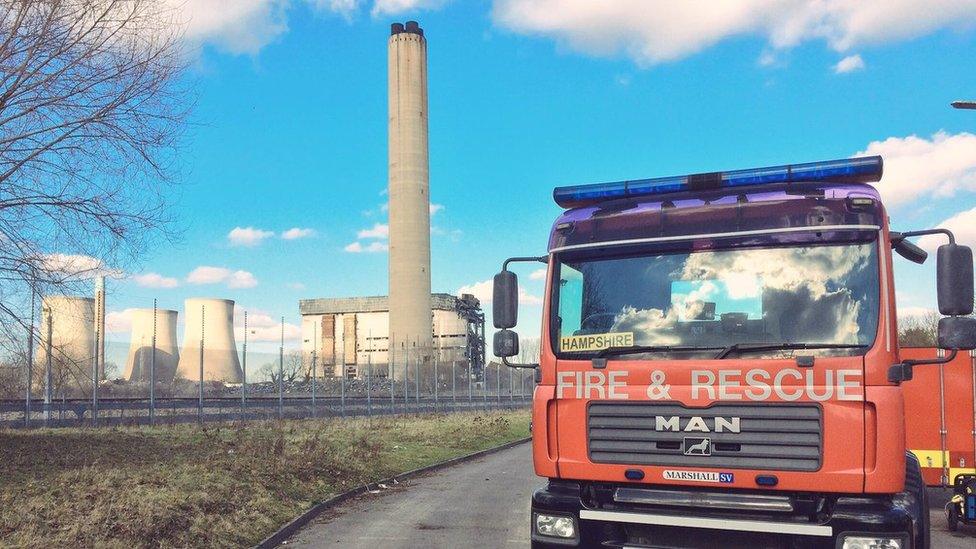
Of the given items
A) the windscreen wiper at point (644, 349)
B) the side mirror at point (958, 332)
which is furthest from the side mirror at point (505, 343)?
the side mirror at point (958, 332)

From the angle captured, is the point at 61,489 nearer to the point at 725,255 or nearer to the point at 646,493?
the point at 646,493

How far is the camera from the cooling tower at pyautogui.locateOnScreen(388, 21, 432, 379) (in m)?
68.9

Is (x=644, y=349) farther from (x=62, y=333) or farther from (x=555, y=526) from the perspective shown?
(x=62, y=333)

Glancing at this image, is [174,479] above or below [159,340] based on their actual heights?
below

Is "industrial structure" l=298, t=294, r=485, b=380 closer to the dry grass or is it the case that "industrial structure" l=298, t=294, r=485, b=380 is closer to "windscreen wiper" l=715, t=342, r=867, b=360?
the dry grass

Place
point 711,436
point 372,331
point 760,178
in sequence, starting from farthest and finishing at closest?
point 372,331 < point 760,178 < point 711,436

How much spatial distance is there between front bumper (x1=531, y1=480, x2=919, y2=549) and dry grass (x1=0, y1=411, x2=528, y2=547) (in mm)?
5037

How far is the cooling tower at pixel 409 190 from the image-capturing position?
6894 cm

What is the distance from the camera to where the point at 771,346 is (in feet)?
19.7

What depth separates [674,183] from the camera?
711 cm

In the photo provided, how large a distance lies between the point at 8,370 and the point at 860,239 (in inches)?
607

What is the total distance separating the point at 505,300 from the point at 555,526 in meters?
1.97

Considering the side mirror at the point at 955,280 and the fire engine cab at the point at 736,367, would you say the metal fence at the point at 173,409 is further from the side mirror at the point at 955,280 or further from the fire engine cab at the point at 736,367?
the side mirror at the point at 955,280

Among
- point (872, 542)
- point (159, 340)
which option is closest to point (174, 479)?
point (872, 542)
